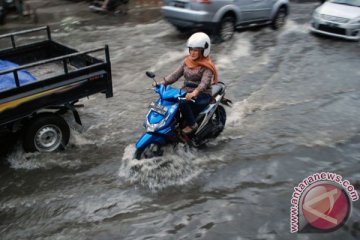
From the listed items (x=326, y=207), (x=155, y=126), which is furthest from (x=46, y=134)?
(x=326, y=207)

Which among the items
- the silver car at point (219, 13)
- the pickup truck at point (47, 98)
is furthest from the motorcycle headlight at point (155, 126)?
the silver car at point (219, 13)

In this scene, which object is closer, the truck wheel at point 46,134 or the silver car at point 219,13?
the truck wheel at point 46,134

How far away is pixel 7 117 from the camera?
5.45 m

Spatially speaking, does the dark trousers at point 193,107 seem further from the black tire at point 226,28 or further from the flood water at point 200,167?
the black tire at point 226,28

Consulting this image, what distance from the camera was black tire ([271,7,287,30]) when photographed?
13.5 m

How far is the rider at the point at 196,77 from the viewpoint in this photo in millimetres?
5527

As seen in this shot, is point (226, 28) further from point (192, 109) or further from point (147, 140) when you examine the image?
point (147, 140)

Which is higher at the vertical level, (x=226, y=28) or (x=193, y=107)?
(x=193, y=107)

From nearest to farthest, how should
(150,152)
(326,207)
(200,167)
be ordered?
(326,207) → (150,152) → (200,167)

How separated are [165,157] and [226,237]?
1678mm

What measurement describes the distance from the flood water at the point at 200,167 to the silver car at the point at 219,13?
1956 millimetres

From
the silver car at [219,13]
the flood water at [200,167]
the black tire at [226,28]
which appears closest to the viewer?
the flood water at [200,167]

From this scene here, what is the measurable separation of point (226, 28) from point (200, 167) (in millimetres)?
6890

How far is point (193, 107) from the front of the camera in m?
5.98
